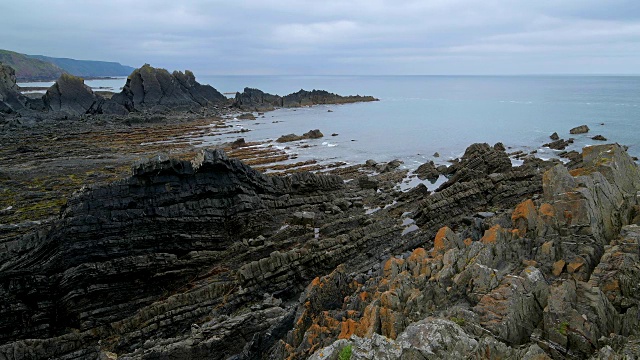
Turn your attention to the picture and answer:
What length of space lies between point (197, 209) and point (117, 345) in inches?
392

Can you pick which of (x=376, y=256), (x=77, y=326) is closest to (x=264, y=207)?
(x=376, y=256)

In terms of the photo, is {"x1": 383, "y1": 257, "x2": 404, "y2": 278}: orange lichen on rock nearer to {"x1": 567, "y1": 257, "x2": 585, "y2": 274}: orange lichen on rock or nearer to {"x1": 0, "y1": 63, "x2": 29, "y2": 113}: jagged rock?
{"x1": 567, "y1": 257, "x2": 585, "y2": 274}: orange lichen on rock

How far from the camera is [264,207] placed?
2952cm

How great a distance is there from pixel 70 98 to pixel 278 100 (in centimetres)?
7480

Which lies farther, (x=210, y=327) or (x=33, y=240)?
(x=33, y=240)

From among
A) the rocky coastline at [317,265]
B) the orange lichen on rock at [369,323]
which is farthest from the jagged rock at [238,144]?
the orange lichen on rock at [369,323]

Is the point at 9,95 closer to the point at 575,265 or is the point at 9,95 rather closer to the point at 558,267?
the point at 558,267

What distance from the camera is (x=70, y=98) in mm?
106000

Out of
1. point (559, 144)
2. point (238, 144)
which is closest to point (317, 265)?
point (238, 144)

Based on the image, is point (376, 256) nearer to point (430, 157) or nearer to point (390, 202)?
point (390, 202)

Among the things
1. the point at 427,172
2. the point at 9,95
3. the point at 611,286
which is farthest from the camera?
the point at 9,95

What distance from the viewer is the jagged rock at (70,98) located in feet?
337

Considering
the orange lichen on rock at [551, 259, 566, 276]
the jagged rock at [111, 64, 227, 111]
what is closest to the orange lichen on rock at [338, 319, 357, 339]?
the orange lichen on rock at [551, 259, 566, 276]

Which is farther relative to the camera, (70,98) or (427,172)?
(70,98)
